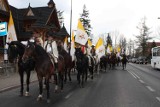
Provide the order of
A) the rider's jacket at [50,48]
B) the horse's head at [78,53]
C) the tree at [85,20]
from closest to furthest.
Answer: the rider's jacket at [50,48] < the horse's head at [78,53] < the tree at [85,20]

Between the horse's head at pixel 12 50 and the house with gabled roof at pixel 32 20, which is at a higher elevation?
the house with gabled roof at pixel 32 20

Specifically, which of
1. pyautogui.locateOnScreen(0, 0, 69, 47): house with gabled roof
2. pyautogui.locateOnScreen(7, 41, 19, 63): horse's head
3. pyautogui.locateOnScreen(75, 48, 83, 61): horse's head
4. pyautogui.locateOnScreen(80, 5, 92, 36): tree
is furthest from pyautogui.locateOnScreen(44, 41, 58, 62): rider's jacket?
pyautogui.locateOnScreen(80, 5, 92, 36): tree

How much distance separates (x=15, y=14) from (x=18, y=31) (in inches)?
149

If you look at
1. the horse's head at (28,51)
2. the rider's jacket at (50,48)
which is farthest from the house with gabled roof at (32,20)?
the horse's head at (28,51)

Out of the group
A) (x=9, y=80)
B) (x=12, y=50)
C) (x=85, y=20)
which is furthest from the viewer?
(x=85, y=20)

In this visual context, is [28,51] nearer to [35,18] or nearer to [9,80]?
[9,80]

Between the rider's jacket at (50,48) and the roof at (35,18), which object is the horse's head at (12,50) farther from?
the roof at (35,18)

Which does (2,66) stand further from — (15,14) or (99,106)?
(15,14)

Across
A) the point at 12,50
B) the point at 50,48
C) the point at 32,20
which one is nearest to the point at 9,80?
the point at 50,48

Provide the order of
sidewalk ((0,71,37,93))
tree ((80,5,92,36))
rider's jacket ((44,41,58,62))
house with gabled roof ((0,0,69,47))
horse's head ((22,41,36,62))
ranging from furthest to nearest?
1. tree ((80,5,92,36))
2. house with gabled roof ((0,0,69,47))
3. sidewalk ((0,71,37,93))
4. rider's jacket ((44,41,58,62))
5. horse's head ((22,41,36,62))

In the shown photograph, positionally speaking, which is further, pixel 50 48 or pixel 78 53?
pixel 78 53

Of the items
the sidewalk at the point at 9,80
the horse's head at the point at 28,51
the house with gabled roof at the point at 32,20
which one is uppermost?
the house with gabled roof at the point at 32,20

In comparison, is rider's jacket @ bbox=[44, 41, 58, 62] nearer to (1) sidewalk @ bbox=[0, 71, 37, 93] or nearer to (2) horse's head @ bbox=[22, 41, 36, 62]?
(2) horse's head @ bbox=[22, 41, 36, 62]

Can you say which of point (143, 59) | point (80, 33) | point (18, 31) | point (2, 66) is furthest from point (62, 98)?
point (143, 59)
